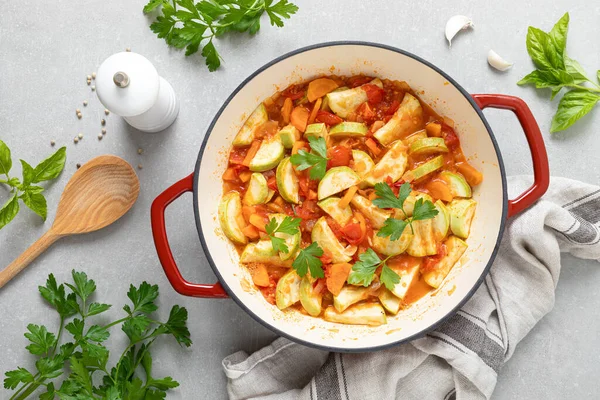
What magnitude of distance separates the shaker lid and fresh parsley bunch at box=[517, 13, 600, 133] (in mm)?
1704

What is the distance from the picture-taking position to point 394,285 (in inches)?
101

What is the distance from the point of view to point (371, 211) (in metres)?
2.61

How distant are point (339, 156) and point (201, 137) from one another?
27.3 inches

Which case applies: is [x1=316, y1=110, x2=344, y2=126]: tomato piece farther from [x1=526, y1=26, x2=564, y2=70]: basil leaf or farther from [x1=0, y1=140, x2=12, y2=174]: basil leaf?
[x1=0, y1=140, x2=12, y2=174]: basil leaf

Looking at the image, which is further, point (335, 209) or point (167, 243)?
point (335, 209)

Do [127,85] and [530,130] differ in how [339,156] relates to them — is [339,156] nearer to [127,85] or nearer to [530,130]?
[530,130]

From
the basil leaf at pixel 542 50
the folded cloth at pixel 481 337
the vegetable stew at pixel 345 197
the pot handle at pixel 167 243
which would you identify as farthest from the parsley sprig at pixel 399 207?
the basil leaf at pixel 542 50

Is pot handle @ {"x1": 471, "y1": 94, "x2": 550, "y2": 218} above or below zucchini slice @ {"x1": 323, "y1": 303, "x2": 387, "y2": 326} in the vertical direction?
above

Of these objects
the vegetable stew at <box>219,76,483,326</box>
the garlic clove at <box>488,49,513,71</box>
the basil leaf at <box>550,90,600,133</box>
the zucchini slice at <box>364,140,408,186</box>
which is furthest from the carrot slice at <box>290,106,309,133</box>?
the basil leaf at <box>550,90,600,133</box>

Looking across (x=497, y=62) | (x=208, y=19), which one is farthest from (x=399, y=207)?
(x=208, y=19)

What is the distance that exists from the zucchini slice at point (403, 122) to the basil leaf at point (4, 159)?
5.61ft

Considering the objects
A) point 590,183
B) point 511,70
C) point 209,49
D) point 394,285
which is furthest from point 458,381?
point 209,49

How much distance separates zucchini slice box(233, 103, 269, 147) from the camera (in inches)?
108

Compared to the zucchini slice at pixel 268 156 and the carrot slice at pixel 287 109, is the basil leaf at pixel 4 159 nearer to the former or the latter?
the zucchini slice at pixel 268 156
